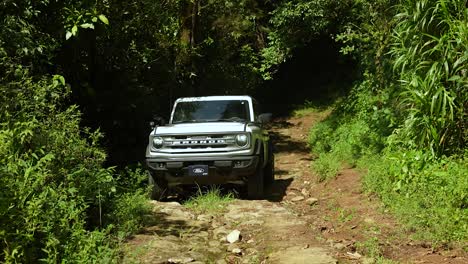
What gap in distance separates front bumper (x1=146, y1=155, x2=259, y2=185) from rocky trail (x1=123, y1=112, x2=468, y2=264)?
438 millimetres

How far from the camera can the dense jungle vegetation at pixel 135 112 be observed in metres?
5.11

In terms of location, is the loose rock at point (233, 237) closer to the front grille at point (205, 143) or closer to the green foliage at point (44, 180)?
the green foliage at point (44, 180)

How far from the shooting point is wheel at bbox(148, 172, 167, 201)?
28.3 ft

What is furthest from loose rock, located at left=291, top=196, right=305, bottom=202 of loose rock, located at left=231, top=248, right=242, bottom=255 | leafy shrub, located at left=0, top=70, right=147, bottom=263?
loose rock, located at left=231, top=248, right=242, bottom=255

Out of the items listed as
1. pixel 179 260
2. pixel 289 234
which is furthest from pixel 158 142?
pixel 179 260

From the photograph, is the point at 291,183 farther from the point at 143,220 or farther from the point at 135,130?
the point at 143,220

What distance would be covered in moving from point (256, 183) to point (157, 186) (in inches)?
62.3

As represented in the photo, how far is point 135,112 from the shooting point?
1188 cm

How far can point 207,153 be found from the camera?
325 inches

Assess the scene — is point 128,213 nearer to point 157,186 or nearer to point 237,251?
point 237,251

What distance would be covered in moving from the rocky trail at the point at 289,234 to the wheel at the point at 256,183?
19 cm

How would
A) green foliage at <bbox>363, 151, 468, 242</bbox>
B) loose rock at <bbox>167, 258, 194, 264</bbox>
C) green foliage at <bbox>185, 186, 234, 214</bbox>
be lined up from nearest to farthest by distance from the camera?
loose rock at <bbox>167, 258, 194, 264</bbox>
green foliage at <bbox>363, 151, 468, 242</bbox>
green foliage at <bbox>185, 186, 234, 214</bbox>

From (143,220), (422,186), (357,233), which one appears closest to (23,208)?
(143,220)

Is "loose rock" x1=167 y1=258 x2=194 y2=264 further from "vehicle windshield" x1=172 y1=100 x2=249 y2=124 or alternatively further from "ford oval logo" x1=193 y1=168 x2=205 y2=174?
"vehicle windshield" x1=172 y1=100 x2=249 y2=124
